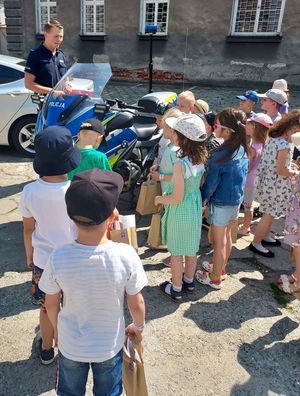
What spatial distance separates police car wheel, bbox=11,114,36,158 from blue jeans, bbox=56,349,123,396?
15.8 feet

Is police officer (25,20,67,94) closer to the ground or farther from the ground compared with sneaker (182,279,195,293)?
farther from the ground

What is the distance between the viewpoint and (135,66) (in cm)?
1392

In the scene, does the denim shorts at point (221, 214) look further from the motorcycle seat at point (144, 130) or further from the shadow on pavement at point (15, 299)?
the motorcycle seat at point (144, 130)

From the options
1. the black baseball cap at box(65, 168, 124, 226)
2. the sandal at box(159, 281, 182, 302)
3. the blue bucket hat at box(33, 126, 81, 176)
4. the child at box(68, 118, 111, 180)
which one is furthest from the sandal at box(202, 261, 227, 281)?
the black baseball cap at box(65, 168, 124, 226)

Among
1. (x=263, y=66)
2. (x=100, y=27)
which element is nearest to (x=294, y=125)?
(x=263, y=66)

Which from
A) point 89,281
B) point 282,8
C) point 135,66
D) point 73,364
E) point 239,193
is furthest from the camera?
point 135,66

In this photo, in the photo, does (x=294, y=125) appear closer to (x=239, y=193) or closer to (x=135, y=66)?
(x=239, y=193)

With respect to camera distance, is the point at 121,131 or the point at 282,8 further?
the point at 282,8

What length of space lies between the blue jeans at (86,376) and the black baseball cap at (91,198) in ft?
2.30

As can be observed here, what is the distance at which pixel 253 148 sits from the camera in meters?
3.96

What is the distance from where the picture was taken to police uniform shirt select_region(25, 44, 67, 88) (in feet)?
15.5

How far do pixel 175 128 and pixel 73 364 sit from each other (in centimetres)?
166

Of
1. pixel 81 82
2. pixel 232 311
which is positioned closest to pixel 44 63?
pixel 81 82

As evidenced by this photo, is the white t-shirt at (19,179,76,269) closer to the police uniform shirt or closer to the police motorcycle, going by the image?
the police motorcycle
